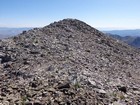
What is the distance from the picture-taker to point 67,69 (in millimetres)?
16938

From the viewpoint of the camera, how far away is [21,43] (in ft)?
82.5

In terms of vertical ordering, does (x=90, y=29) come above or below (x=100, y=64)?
above

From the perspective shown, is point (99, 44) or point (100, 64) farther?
point (99, 44)

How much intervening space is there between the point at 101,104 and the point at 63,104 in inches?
65.1

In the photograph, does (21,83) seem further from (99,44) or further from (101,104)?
(99,44)

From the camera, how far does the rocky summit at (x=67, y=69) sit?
12.3 m

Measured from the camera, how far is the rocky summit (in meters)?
12.3

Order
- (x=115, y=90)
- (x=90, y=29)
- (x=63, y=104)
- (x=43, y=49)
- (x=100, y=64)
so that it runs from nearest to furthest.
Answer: (x=63, y=104) → (x=115, y=90) → (x=100, y=64) → (x=43, y=49) → (x=90, y=29)

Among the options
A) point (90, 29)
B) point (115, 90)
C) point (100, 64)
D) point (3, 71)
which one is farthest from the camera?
point (90, 29)

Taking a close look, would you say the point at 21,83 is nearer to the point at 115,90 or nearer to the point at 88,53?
the point at 115,90

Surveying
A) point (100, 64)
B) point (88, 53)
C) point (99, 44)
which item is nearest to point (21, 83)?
point (100, 64)

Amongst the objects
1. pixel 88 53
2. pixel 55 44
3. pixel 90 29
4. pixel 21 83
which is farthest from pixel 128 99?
pixel 90 29

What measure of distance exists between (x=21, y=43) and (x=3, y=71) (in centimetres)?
733

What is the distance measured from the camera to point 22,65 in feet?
61.3
